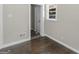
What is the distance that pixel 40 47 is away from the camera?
176 centimetres

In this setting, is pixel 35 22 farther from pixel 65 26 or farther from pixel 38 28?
pixel 65 26

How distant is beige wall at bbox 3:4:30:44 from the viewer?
5.32 feet

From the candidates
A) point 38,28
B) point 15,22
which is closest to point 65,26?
point 38,28

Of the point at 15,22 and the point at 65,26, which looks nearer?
the point at 15,22

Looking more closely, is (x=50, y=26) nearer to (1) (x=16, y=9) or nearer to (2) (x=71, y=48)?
(2) (x=71, y=48)

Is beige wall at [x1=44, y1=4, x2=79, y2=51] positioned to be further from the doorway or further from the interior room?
the doorway

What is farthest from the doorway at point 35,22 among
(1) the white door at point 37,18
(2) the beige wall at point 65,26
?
(2) the beige wall at point 65,26

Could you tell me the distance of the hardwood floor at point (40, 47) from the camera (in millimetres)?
1721

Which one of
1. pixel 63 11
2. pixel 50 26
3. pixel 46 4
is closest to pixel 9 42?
pixel 50 26

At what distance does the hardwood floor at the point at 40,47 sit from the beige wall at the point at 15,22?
13 centimetres

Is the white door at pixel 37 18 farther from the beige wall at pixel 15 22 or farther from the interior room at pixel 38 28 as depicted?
the beige wall at pixel 15 22

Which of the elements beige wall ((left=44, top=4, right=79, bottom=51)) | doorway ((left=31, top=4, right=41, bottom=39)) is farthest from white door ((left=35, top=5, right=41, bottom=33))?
beige wall ((left=44, top=4, right=79, bottom=51))

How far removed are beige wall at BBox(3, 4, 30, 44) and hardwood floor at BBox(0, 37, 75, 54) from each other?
0.13 meters

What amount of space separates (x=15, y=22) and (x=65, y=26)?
84cm
